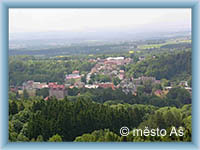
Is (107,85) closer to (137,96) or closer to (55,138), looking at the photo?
(137,96)

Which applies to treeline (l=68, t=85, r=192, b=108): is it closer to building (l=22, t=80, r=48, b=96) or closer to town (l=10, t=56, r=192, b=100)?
town (l=10, t=56, r=192, b=100)

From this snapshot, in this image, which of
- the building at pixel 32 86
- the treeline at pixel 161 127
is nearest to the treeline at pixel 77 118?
the treeline at pixel 161 127

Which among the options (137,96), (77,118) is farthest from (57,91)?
(137,96)

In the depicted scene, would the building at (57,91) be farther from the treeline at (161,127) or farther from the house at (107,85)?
the treeline at (161,127)

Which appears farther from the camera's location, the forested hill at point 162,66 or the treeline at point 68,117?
the forested hill at point 162,66

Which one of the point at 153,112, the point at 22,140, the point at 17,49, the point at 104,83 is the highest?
the point at 17,49
